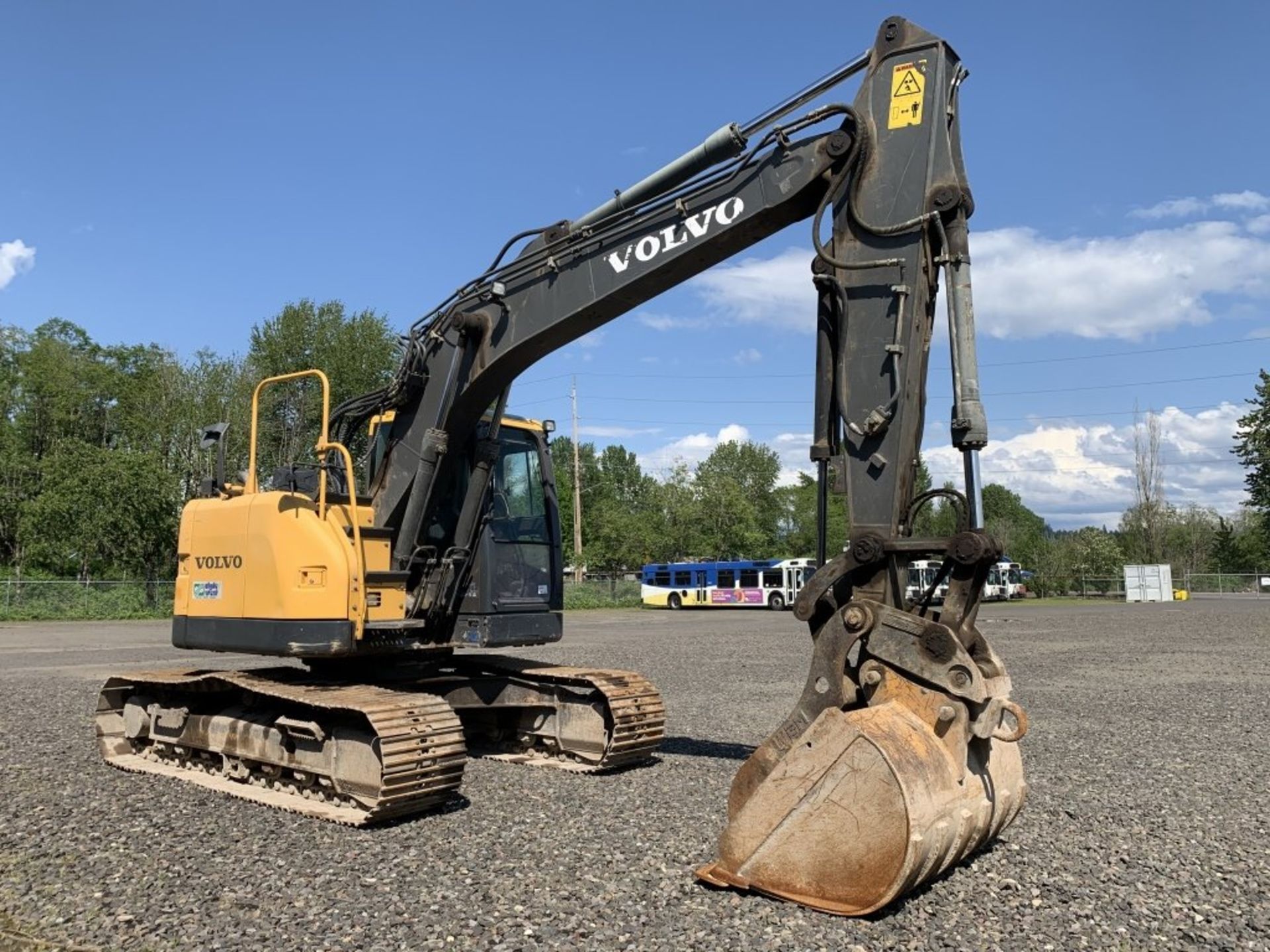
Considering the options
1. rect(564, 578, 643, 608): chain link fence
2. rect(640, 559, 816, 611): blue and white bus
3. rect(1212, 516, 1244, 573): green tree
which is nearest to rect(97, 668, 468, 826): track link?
rect(564, 578, 643, 608): chain link fence

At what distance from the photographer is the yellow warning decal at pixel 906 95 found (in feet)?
19.2

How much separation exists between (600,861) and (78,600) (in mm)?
35916

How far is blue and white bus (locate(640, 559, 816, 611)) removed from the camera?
4862 centimetres

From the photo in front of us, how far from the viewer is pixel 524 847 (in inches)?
239

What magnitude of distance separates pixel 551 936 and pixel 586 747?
406 cm

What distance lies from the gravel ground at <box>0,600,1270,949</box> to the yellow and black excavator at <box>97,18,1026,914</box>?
32 centimetres

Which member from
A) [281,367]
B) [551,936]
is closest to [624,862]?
[551,936]

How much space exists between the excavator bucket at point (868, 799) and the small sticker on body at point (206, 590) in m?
5.12

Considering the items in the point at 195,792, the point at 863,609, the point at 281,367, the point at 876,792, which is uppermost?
the point at 281,367

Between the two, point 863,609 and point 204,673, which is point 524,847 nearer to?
point 863,609

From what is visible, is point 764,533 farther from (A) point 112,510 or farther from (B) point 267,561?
(B) point 267,561

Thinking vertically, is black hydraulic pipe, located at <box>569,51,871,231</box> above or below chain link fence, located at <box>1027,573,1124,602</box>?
above

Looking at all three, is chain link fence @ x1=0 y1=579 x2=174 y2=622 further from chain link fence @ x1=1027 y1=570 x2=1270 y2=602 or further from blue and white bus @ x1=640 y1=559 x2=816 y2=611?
chain link fence @ x1=1027 y1=570 x2=1270 y2=602

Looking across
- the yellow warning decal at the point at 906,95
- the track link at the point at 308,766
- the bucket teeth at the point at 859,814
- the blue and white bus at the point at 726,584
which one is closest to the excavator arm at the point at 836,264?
the yellow warning decal at the point at 906,95
